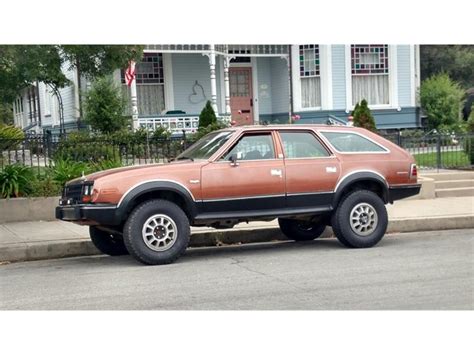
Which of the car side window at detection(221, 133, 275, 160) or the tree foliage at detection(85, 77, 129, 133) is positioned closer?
the car side window at detection(221, 133, 275, 160)

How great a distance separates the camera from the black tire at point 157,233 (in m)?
8.09

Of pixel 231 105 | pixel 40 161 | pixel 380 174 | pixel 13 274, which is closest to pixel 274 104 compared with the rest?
pixel 231 105

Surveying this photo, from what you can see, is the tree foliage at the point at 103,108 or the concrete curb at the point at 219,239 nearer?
the concrete curb at the point at 219,239

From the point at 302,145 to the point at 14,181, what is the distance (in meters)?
5.39

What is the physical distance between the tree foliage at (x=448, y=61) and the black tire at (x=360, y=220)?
26852 mm

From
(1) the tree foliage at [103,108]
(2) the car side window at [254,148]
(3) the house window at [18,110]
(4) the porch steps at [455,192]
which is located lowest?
(4) the porch steps at [455,192]

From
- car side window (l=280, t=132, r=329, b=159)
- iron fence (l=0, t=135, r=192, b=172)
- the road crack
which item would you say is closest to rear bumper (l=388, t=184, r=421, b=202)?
car side window (l=280, t=132, r=329, b=159)

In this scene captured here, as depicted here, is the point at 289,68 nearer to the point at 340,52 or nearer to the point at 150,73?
the point at 340,52

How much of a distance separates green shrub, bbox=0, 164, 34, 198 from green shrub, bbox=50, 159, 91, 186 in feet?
1.46

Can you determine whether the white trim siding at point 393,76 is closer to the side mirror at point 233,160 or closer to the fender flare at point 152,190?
the side mirror at point 233,160

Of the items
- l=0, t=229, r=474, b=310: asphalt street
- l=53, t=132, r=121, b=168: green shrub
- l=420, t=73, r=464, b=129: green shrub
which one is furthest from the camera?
l=420, t=73, r=464, b=129: green shrub

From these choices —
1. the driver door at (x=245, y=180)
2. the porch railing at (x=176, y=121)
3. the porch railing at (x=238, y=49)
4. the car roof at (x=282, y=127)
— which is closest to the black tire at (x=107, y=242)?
the driver door at (x=245, y=180)

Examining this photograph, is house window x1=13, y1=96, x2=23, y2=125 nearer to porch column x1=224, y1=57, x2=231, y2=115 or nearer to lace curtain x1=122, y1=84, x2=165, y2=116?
lace curtain x1=122, y1=84, x2=165, y2=116

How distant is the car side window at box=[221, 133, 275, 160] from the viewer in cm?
879
